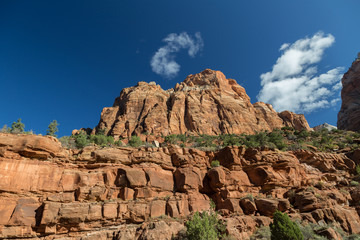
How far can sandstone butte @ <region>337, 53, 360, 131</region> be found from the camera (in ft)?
210

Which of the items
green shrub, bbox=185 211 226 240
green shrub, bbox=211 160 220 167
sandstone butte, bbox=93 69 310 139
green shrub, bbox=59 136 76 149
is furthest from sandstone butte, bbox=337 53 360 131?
green shrub, bbox=59 136 76 149

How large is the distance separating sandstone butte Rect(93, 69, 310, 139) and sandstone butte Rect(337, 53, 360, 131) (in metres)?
12.7

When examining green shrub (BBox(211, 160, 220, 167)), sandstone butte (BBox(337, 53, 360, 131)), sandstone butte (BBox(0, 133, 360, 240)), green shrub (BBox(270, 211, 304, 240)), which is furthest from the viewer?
sandstone butte (BBox(337, 53, 360, 131))

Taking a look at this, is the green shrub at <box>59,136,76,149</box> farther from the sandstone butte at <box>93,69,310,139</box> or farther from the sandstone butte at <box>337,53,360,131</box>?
the sandstone butte at <box>337,53,360,131</box>

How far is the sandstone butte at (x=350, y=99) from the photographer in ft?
210

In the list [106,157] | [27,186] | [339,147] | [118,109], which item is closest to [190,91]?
[118,109]

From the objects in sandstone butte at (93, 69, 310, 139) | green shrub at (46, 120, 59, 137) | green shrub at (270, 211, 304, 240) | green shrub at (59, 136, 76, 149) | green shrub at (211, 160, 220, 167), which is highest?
sandstone butte at (93, 69, 310, 139)

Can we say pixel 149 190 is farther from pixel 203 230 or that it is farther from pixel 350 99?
pixel 350 99

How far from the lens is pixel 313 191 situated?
65.4 ft

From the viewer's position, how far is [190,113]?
67188 mm

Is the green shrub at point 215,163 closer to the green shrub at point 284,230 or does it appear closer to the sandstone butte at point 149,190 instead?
the sandstone butte at point 149,190

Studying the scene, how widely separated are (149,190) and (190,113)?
165 feet

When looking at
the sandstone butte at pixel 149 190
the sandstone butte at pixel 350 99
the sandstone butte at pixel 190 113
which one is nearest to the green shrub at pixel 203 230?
the sandstone butte at pixel 149 190

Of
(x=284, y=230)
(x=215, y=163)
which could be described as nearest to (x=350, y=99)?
(x=215, y=163)
